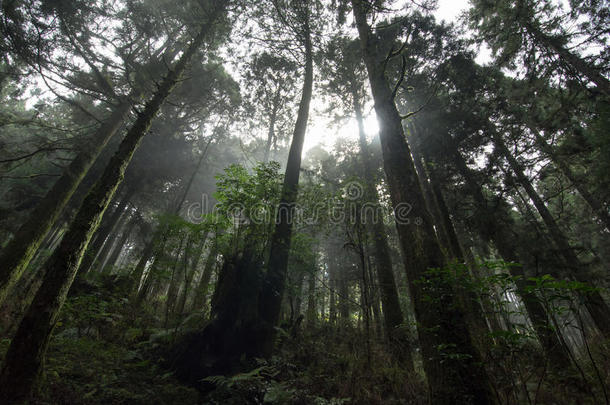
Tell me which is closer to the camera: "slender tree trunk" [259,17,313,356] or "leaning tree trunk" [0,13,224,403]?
"leaning tree trunk" [0,13,224,403]

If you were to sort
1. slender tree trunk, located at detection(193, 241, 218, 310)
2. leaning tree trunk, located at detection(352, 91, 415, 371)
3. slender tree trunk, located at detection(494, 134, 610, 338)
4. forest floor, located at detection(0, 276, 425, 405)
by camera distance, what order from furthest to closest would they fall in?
slender tree trunk, located at detection(494, 134, 610, 338), slender tree trunk, located at detection(193, 241, 218, 310), leaning tree trunk, located at detection(352, 91, 415, 371), forest floor, located at detection(0, 276, 425, 405)

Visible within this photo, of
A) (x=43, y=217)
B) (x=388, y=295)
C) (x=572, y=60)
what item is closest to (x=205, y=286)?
(x=43, y=217)

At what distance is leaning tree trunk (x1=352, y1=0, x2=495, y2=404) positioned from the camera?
2.46 m

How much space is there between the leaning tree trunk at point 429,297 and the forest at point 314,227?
0.02 metres

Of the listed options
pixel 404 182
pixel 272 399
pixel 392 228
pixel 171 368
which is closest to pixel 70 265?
pixel 171 368

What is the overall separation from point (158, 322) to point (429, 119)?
39.9 feet

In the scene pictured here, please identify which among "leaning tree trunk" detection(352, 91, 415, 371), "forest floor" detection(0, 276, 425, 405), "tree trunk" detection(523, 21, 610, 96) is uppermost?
"tree trunk" detection(523, 21, 610, 96)

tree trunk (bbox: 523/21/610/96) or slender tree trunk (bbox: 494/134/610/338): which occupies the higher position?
tree trunk (bbox: 523/21/610/96)

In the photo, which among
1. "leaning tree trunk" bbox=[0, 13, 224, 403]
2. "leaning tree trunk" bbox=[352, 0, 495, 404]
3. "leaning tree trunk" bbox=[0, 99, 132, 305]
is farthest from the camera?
"leaning tree trunk" bbox=[0, 99, 132, 305]

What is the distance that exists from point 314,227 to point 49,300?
5819 millimetres

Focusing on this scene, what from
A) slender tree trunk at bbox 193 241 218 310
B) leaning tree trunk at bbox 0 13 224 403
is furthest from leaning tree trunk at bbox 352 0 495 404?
leaning tree trunk at bbox 0 13 224 403

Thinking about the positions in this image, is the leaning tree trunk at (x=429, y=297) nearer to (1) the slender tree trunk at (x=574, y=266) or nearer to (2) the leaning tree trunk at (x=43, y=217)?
(1) the slender tree trunk at (x=574, y=266)

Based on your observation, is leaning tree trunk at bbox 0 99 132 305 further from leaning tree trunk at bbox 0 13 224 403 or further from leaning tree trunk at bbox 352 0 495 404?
leaning tree trunk at bbox 352 0 495 404

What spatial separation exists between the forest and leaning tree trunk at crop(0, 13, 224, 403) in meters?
0.02
